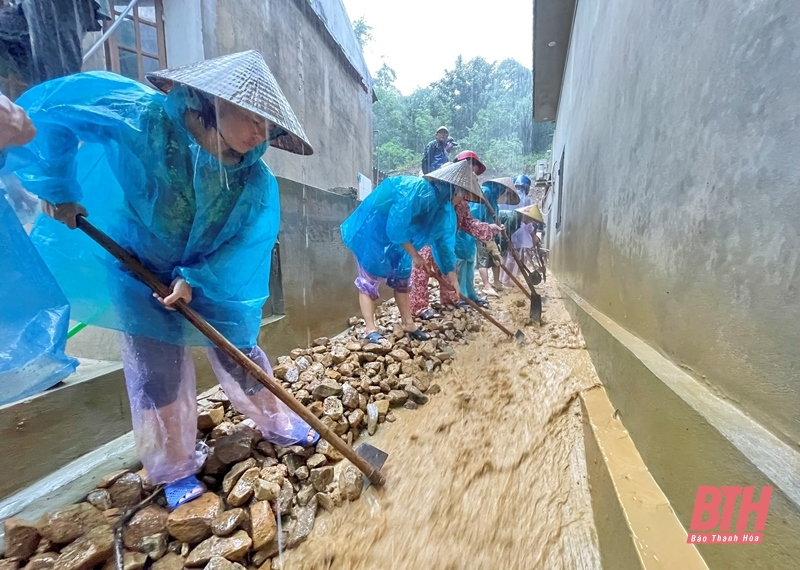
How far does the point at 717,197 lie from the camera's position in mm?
901

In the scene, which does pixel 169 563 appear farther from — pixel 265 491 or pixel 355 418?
pixel 355 418

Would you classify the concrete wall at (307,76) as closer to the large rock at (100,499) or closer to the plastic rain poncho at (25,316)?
the plastic rain poncho at (25,316)

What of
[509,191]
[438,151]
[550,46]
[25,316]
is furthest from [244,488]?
[550,46]

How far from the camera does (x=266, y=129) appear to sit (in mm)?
1122

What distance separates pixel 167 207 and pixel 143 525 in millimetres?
1045

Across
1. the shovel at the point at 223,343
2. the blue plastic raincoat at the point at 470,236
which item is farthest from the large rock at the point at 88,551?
the blue plastic raincoat at the point at 470,236

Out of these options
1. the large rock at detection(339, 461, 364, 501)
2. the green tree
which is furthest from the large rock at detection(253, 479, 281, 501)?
the green tree

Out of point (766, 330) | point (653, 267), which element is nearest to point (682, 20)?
point (653, 267)

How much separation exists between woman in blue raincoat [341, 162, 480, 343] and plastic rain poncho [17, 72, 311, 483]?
1.29m

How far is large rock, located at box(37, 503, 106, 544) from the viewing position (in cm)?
100

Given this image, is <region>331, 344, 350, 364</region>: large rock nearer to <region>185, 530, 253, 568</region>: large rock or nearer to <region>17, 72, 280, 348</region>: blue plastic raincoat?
<region>17, 72, 280, 348</region>: blue plastic raincoat

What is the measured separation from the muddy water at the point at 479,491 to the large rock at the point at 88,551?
53 cm

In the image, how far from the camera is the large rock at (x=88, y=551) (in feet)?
3.09

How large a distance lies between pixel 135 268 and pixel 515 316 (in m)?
3.43
